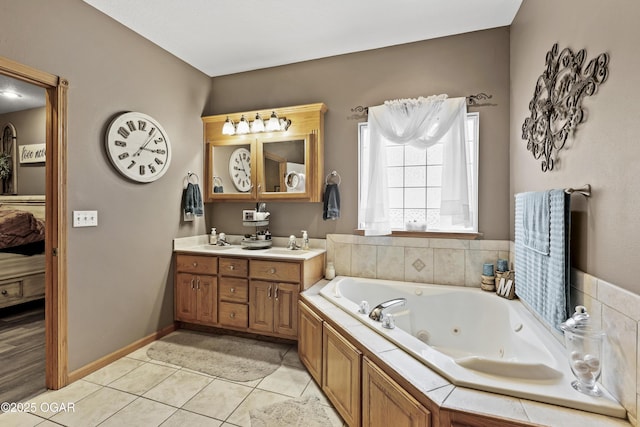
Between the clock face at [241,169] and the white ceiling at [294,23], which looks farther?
the clock face at [241,169]

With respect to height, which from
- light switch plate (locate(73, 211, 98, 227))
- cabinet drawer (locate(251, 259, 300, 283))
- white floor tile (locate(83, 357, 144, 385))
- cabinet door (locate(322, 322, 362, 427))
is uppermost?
light switch plate (locate(73, 211, 98, 227))

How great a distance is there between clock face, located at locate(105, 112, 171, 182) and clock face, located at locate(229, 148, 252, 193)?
0.65 meters

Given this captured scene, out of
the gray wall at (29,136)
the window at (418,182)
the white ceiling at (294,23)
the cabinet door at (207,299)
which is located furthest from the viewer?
the gray wall at (29,136)

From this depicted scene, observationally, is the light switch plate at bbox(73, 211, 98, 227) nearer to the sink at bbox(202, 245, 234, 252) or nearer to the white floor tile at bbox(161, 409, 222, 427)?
the sink at bbox(202, 245, 234, 252)

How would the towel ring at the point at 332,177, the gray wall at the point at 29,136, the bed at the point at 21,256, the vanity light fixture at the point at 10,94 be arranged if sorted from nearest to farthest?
the towel ring at the point at 332,177
the bed at the point at 21,256
the vanity light fixture at the point at 10,94
the gray wall at the point at 29,136

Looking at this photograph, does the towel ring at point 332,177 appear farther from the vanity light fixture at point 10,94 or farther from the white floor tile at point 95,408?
the vanity light fixture at point 10,94

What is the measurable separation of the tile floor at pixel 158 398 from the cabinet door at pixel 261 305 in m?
0.46

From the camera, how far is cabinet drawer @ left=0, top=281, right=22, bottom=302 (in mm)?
3434

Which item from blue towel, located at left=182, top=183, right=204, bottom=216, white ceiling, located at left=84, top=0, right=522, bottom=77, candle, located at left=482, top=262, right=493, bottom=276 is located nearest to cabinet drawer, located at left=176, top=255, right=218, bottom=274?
blue towel, located at left=182, top=183, right=204, bottom=216

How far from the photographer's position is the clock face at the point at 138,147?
8.30 ft

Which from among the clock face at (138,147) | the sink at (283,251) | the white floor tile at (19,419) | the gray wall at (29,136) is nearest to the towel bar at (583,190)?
the sink at (283,251)

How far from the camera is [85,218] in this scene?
2316 millimetres

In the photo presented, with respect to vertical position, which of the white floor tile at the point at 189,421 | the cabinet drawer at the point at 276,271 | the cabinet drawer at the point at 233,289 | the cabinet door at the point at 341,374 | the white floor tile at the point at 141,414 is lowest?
the white floor tile at the point at 189,421

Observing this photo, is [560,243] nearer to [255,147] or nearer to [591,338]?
[591,338]
